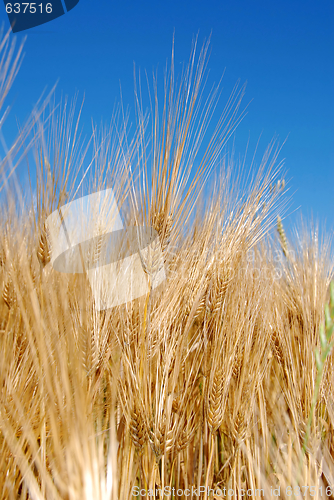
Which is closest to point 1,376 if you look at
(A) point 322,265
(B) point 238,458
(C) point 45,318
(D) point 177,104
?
(C) point 45,318

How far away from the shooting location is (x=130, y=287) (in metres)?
1.00

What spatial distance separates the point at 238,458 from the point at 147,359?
0.48 metres

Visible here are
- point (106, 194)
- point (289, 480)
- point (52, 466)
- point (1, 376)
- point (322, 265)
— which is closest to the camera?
point (1, 376)

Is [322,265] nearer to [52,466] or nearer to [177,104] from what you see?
[177,104]

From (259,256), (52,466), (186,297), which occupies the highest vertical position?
(259,256)

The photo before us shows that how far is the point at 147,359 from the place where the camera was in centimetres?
87

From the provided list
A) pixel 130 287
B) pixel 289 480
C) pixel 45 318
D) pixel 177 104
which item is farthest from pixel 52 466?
pixel 177 104

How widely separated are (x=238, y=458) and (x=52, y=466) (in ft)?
1.87

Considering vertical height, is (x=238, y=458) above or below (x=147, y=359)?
below

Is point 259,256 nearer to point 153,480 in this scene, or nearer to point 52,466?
point 153,480

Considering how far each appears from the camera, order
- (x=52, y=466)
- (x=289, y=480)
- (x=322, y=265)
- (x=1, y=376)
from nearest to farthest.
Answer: (x=1, y=376)
(x=52, y=466)
(x=289, y=480)
(x=322, y=265)

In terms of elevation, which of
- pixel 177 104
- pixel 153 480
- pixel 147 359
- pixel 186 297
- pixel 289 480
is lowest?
pixel 289 480

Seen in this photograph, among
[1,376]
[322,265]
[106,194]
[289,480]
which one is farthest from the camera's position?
[322,265]

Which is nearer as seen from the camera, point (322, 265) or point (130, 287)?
point (130, 287)
